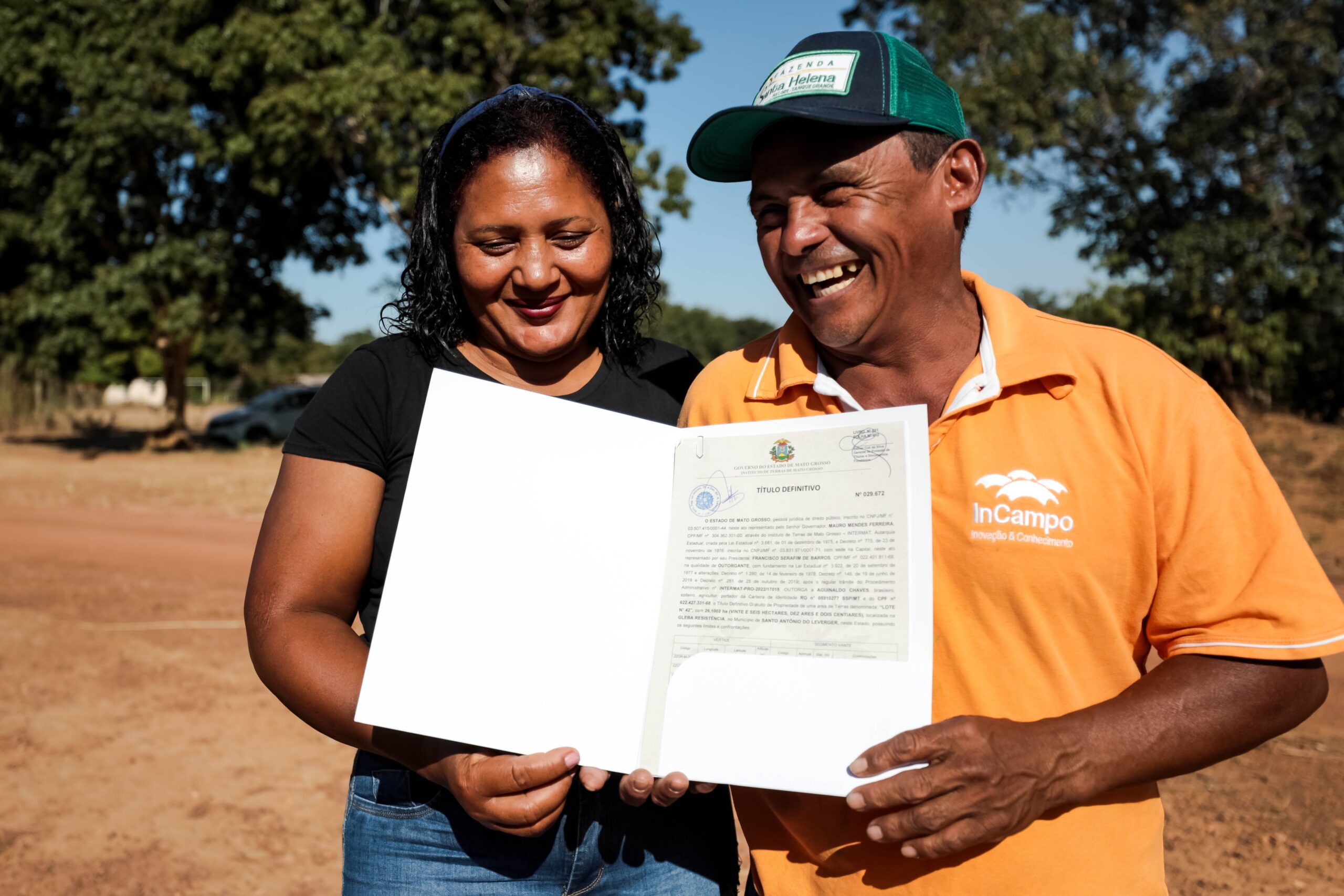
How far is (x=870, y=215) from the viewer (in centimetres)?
177

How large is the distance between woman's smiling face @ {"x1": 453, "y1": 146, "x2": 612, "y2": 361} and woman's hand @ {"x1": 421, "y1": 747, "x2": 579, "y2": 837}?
831mm

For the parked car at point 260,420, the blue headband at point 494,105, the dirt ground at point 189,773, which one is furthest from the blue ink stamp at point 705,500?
the parked car at point 260,420

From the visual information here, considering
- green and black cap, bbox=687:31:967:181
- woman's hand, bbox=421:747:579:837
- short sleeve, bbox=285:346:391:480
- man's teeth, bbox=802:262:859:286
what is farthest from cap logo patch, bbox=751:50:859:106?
woman's hand, bbox=421:747:579:837

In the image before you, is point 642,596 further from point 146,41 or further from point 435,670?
point 146,41

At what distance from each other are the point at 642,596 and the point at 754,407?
1.42ft

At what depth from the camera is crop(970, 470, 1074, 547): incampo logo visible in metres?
1.55

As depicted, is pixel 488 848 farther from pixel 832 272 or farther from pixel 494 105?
pixel 494 105

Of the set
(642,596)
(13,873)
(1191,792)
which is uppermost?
(642,596)

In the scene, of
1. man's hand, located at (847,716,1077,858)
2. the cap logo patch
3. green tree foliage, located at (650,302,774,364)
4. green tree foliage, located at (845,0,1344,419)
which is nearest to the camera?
man's hand, located at (847,716,1077,858)

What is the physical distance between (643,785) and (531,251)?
103cm

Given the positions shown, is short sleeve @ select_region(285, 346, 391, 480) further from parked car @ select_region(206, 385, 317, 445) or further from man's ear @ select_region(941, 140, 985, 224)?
parked car @ select_region(206, 385, 317, 445)

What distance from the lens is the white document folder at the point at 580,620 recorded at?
150cm

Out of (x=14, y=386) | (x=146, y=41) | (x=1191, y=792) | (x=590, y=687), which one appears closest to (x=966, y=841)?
(x=590, y=687)

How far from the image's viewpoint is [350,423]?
1815mm
